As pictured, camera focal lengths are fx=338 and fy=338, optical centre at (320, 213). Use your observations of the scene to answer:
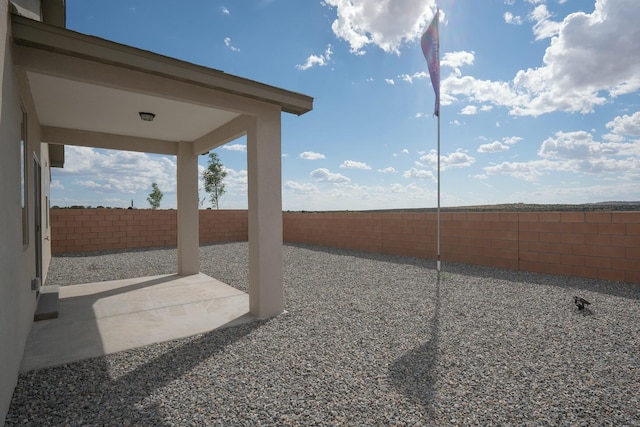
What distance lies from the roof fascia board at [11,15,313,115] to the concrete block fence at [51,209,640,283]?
5.72 m

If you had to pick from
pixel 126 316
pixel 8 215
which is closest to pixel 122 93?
pixel 8 215

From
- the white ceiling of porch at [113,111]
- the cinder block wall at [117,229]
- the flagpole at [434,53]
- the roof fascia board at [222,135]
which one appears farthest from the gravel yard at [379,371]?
the cinder block wall at [117,229]

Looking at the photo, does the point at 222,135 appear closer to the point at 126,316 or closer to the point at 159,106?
the point at 159,106

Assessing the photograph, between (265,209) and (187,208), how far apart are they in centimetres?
332

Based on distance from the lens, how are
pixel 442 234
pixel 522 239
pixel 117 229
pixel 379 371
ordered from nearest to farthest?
pixel 379 371
pixel 522 239
pixel 442 234
pixel 117 229

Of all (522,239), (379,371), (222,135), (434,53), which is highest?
(434,53)

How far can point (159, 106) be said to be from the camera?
4.31 meters

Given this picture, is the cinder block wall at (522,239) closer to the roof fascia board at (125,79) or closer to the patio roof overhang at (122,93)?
Result: the patio roof overhang at (122,93)

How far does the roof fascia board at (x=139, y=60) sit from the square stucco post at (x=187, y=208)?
3.21 metres

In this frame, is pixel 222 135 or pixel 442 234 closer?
pixel 222 135

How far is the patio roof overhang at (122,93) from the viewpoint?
2873 millimetres

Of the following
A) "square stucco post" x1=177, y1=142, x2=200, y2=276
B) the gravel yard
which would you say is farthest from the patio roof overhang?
the gravel yard

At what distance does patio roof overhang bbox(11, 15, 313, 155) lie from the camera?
2873 mm

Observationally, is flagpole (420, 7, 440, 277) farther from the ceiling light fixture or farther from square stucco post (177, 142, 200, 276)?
the ceiling light fixture
